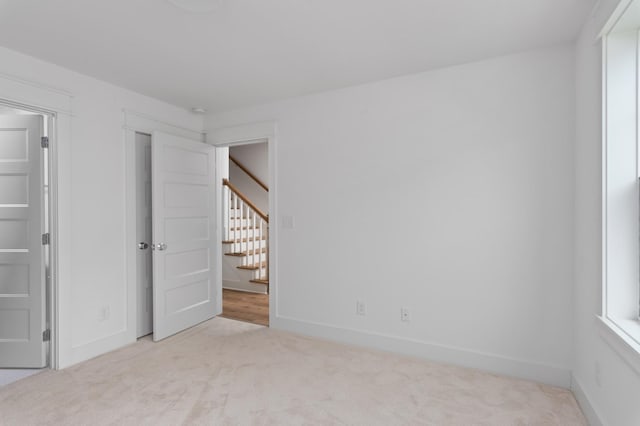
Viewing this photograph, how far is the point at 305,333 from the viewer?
11.3ft

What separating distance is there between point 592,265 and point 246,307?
12.0ft

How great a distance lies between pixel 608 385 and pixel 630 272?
23.6 inches

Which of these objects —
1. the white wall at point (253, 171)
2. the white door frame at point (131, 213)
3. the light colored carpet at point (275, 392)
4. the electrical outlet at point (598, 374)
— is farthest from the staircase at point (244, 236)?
the electrical outlet at point (598, 374)

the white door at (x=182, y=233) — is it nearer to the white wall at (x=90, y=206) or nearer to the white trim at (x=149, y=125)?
the white trim at (x=149, y=125)

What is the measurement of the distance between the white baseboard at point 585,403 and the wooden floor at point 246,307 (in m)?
2.73

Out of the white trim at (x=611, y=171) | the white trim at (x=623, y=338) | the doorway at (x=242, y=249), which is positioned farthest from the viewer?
the doorway at (x=242, y=249)

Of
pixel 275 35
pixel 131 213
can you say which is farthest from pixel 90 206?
pixel 275 35

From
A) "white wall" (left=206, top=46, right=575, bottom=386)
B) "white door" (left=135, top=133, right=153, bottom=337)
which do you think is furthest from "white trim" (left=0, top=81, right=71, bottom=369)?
"white wall" (left=206, top=46, right=575, bottom=386)

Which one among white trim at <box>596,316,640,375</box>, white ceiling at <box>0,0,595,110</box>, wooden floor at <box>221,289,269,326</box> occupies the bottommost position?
wooden floor at <box>221,289,269,326</box>

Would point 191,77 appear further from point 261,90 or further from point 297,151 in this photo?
point 297,151

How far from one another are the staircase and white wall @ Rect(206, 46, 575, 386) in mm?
1834

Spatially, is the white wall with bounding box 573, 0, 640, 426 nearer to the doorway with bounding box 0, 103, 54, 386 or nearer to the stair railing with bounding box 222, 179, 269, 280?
the doorway with bounding box 0, 103, 54, 386

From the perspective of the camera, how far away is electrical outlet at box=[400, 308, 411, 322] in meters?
2.95

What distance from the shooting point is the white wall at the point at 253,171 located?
6.62 meters
